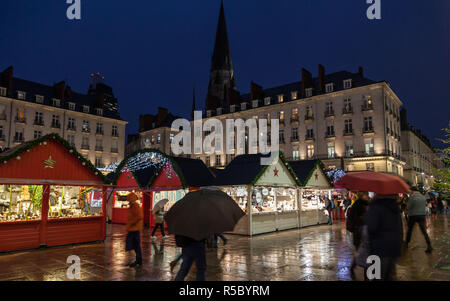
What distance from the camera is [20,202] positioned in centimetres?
1055

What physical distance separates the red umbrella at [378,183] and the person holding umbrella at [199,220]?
1.98 meters

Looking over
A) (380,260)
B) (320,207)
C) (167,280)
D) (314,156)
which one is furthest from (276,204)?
(314,156)

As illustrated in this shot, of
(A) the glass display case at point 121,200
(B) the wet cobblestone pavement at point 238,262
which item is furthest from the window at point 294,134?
(B) the wet cobblestone pavement at point 238,262

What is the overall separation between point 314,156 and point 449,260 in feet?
116

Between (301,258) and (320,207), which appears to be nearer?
(301,258)

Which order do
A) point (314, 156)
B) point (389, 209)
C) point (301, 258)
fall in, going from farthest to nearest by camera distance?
1. point (314, 156)
2. point (301, 258)
3. point (389, 209)

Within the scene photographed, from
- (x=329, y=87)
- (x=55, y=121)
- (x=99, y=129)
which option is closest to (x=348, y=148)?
(x=329, y=87)

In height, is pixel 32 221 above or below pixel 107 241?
above

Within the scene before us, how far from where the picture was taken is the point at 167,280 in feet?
22.0

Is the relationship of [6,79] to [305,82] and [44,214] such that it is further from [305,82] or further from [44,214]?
[305,82]

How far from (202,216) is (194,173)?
11659mm

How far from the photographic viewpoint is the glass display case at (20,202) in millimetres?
10203

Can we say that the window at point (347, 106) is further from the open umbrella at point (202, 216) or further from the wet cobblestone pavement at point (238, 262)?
the open umbrella at point (202, 216)
